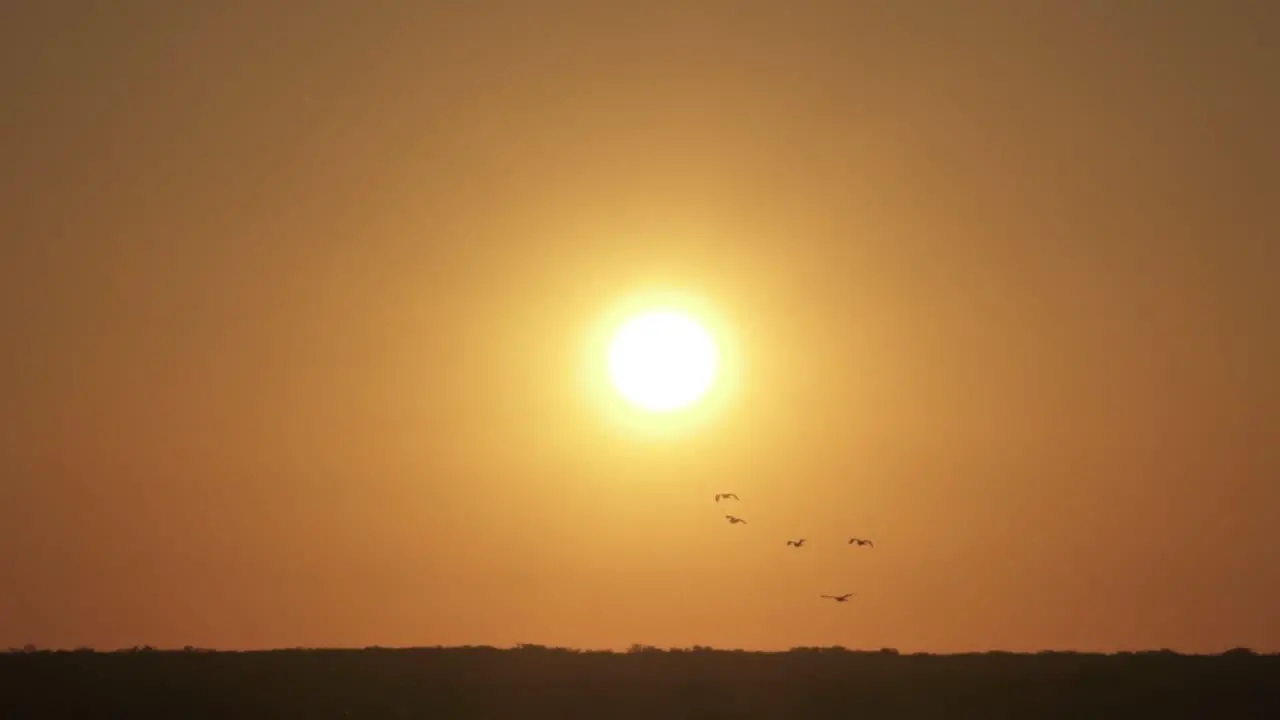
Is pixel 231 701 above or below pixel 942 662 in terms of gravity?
below

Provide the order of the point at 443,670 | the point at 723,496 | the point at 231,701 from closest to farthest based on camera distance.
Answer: the point at 723,496, the point at 231,701, the point at 443,670

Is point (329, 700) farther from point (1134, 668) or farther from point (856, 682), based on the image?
point (1134, 668)

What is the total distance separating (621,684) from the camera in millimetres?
103250

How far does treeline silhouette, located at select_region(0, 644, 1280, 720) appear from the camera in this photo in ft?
322

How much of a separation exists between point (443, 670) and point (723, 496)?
76.1ft

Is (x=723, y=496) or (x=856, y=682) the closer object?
(x=723, y=496)

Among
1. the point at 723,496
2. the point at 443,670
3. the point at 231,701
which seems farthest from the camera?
the point at 443,670

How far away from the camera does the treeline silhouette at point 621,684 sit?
98.2 meters

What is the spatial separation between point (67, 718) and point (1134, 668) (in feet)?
182

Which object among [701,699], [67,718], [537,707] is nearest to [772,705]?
[701,699]

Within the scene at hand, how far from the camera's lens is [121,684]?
9844 cm

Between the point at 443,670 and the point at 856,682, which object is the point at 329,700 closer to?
the point at 443,670

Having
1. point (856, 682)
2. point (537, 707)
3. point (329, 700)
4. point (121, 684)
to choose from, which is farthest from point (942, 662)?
point (121, 684)

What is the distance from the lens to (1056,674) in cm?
10600
